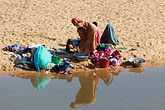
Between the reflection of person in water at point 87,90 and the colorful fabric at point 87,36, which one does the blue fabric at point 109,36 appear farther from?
the reflection of person in water at point 87,90

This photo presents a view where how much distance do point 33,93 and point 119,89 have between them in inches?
99.0

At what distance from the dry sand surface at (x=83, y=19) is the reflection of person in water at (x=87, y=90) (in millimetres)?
2374

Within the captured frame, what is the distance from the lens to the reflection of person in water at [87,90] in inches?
265

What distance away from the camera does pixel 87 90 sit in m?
7.45

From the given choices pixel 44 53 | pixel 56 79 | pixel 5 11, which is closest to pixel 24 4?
pixel 5 11

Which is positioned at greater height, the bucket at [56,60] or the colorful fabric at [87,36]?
Answer: the colorful fabric at [87,36]

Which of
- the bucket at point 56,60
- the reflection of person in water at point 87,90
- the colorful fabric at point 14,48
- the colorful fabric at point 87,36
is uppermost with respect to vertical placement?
the colorful fabric at point 87,36

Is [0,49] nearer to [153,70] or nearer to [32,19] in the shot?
[32,19]

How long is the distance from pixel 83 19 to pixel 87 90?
6919mm

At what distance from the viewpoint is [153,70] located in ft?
30.0

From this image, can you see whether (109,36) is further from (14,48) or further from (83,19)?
(14,48)

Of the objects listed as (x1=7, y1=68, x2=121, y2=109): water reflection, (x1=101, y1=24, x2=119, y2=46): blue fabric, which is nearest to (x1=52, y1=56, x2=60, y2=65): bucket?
(x1=7, y1=68, x2=121, y2=109): water reflection

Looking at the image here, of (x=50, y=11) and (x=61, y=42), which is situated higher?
(x=50, y=11)

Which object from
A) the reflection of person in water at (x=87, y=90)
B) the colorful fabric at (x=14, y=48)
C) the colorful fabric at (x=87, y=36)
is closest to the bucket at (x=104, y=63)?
the colorful fabric at (x=87, y=36)
